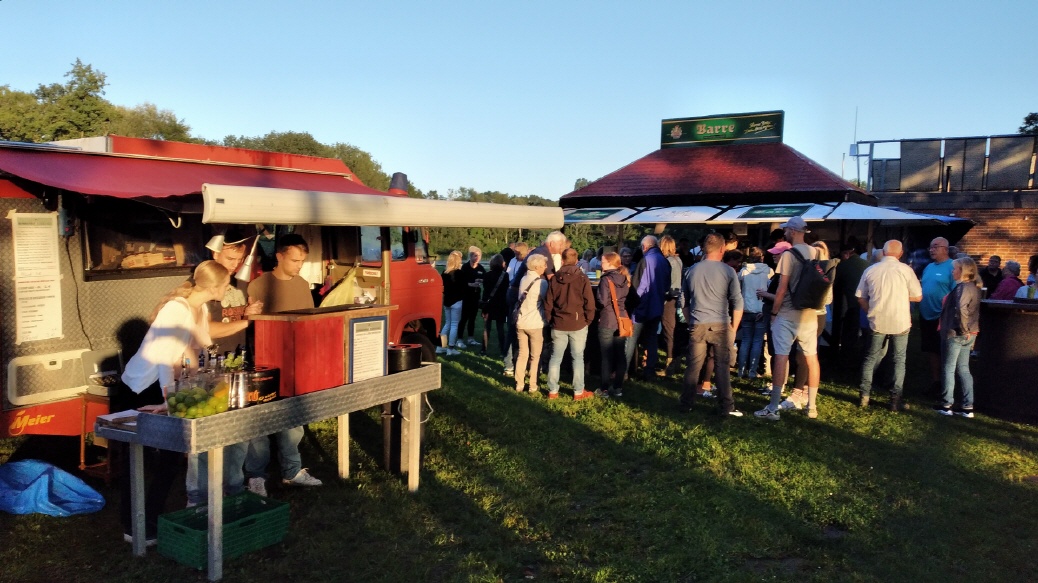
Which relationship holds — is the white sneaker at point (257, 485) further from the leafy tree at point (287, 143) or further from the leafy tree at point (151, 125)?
the leafy tree at point (287, 143)

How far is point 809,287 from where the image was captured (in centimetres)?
748

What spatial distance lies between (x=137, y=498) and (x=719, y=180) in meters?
13.7

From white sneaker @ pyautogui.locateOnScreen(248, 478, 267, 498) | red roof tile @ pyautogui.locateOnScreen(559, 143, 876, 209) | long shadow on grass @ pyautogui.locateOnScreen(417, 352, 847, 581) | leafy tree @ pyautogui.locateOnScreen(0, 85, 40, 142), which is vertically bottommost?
long shadow on grass @ pyautogui.locateOnScreen(417, 352, 847, 581)

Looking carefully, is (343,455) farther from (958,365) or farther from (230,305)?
(958,365)

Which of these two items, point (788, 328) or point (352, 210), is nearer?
point (352, 210)

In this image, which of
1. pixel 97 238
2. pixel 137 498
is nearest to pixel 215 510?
pixel 137 498

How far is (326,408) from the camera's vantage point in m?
4.67

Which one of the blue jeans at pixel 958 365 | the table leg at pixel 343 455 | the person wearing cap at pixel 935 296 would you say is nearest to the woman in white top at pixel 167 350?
the table leg at pixel 343 455

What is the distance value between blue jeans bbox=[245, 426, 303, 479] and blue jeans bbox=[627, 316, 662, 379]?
483cm

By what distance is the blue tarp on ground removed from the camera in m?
5.07

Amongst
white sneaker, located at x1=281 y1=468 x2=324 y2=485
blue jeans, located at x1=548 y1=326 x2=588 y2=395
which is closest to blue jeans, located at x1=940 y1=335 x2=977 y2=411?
blue jeans, located at x1=548 y1=326 x2=588 y2=395

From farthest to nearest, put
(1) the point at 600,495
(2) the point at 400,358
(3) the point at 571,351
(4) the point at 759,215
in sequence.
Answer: (4) the point at 759,215, (3) the point at 571,351, (1) the point at 600,495, (2) the point at 400,358

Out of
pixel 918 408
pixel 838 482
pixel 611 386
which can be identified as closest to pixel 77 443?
pixel 611 386

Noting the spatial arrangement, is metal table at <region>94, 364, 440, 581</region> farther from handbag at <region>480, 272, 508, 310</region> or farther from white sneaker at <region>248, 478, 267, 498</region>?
handbag at <region>480, 272, 508, 310</region>
